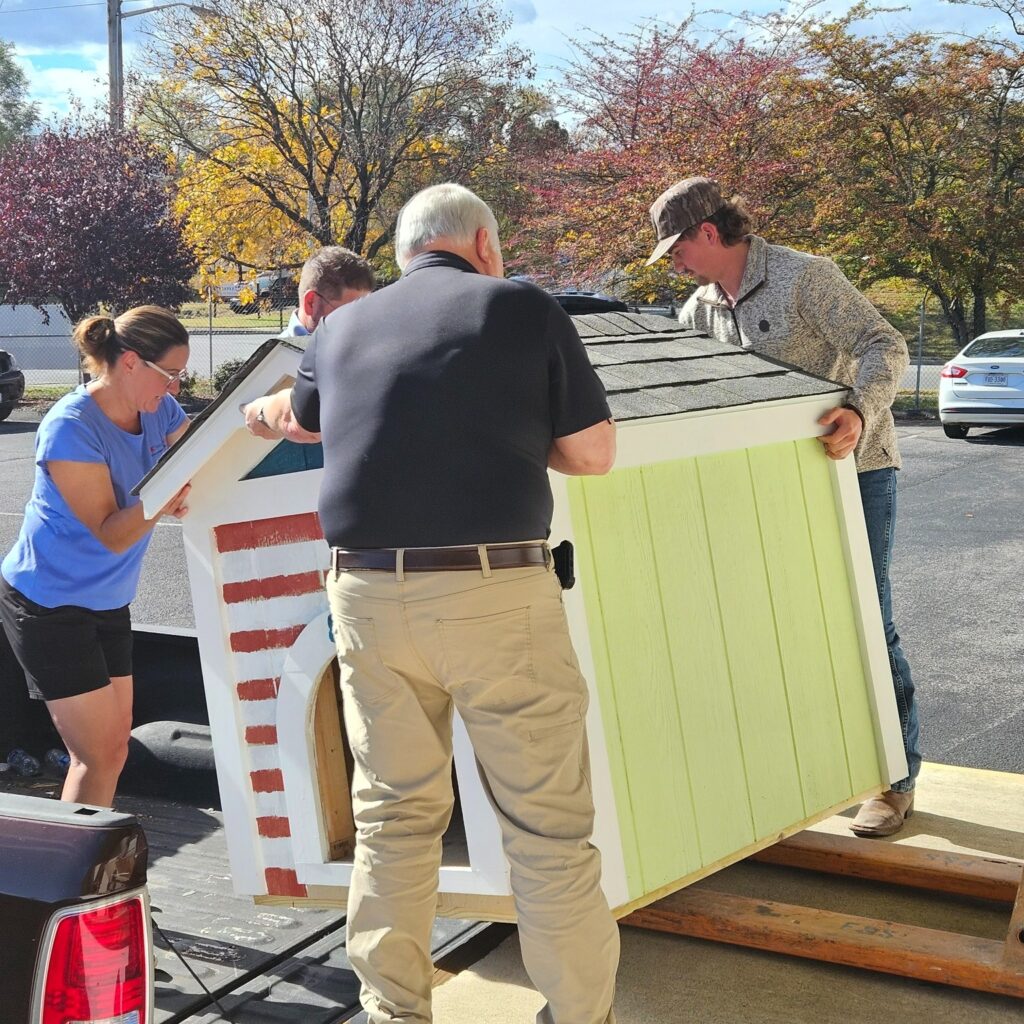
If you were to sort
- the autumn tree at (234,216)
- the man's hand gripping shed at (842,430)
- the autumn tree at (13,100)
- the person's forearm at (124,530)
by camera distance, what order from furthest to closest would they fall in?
the autumn tree at (13,100), the autumn tree at (234,216), the man's hand gripping shed at (842,430), the person's forearm at (124,530)

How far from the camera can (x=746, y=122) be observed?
648 inches

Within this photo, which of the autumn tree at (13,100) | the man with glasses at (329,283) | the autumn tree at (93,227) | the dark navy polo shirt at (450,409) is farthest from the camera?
the autumn tree at (13,100)

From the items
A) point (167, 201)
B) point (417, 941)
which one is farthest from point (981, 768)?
point (167, 201)

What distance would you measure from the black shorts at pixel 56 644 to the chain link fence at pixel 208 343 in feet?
50.5

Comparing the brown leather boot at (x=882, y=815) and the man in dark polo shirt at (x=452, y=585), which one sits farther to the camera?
the brown leather boot at (x=882, y=815)

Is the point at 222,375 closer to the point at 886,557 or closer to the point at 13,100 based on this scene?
the point at 886,557

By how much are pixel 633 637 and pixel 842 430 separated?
976mm

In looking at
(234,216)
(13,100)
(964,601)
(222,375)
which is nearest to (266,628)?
(964,601)

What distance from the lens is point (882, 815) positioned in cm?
367

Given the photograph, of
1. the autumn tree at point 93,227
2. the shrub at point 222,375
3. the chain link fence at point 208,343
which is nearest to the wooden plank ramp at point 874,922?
the chain link fence at point 208,343

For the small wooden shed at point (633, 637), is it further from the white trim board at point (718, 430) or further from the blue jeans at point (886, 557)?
the blue jeans at point (886, 557)

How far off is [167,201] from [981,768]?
18318mm

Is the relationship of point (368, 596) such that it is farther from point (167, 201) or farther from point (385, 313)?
point (167, 201)

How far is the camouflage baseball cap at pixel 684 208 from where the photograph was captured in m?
3.54
